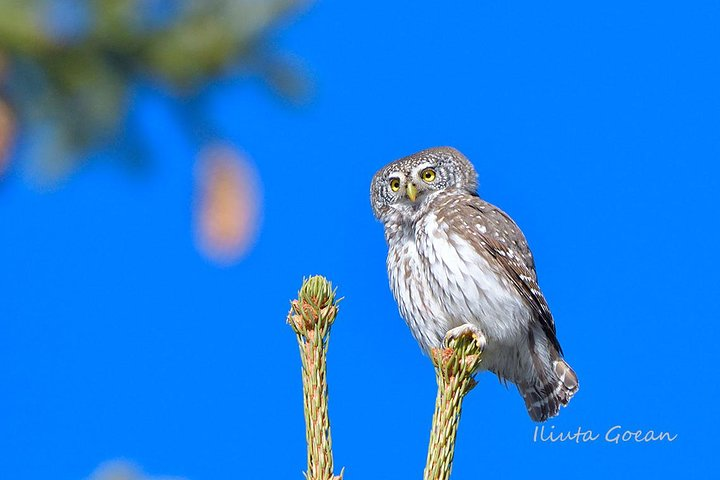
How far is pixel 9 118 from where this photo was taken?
213 centimetres

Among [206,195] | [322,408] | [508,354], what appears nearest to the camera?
[206,195]

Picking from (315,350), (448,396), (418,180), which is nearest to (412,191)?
(418,180)

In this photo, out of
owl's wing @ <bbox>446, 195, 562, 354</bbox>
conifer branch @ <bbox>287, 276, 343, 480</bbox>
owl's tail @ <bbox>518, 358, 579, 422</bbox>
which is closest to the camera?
conifer branch @ <bbox>287, 276, 343, 480</bbox>

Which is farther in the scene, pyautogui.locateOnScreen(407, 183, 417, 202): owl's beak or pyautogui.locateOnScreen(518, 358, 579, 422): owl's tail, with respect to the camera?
pyautogui.locateOnScreen(407, 183, 417, 202): owl's beak

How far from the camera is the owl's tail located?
16.8ft

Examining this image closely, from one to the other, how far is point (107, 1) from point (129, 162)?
441 mm

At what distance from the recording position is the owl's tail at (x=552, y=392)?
5.12 m

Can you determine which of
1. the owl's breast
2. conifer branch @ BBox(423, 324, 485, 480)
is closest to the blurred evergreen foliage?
conifer branch @ BBox(423, 324, 485, 480)

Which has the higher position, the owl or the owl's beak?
the owl's beak

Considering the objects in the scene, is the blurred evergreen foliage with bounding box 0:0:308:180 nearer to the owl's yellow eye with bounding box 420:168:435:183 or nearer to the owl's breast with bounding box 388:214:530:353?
the owl's breast with bounding box 388:214:530:353

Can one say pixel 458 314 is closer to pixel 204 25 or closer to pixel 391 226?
pixel 391 226

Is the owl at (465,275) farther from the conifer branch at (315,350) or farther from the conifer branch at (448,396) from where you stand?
the conifer branch at (315,350)

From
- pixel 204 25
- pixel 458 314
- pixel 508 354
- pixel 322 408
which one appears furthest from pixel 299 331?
pixel 508 354

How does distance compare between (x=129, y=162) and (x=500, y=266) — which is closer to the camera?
(x=129, y=162)
